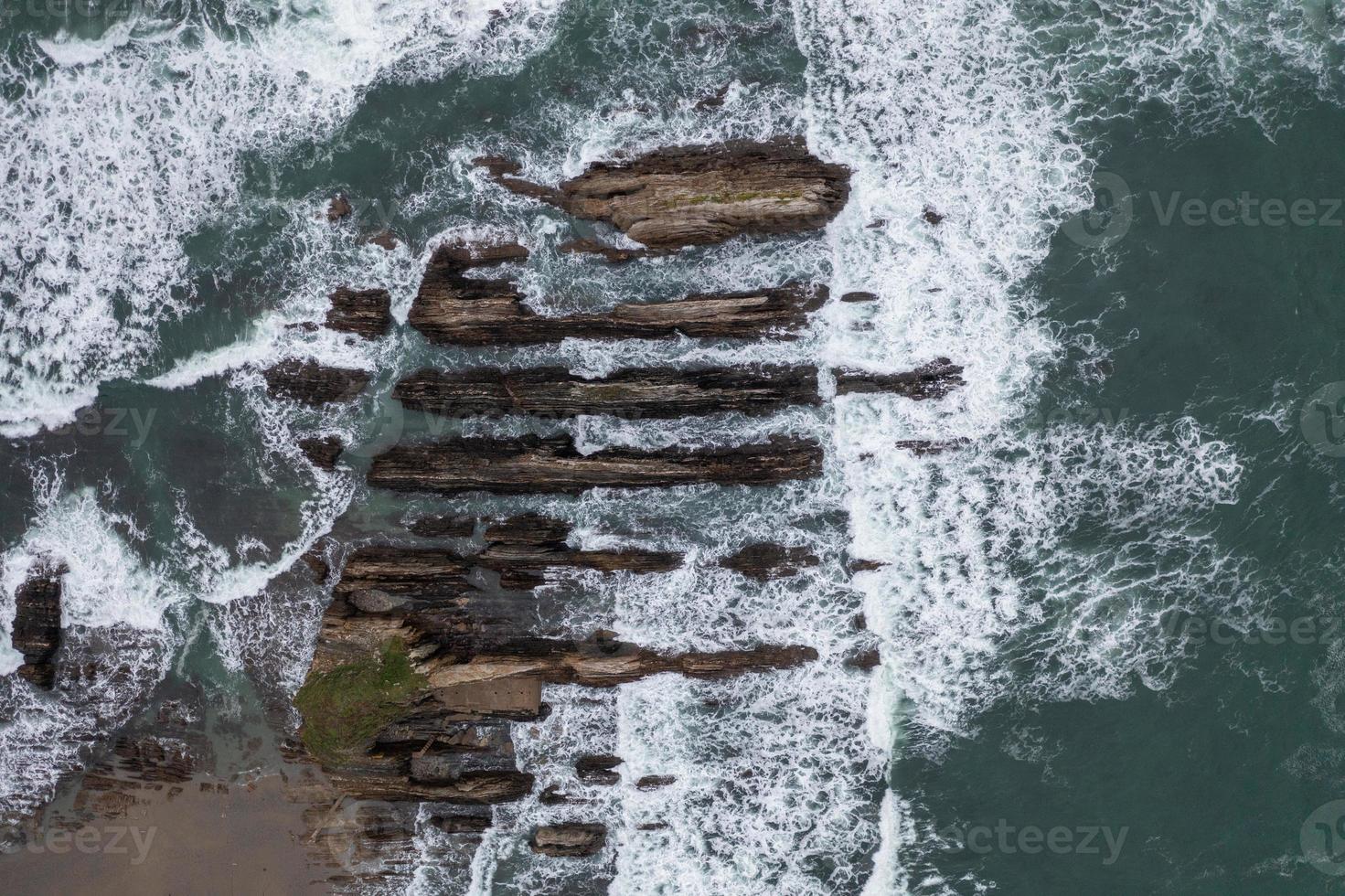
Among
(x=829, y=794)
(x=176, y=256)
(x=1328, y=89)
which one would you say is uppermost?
(x=1328, y=89)

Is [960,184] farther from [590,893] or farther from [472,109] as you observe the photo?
[590,893]

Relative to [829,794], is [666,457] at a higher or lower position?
higher

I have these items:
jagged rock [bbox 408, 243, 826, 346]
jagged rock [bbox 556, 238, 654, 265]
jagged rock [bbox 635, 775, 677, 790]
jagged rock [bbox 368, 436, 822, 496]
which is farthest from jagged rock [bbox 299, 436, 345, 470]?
jagged rock [bbox 635, 775, 677, 790]

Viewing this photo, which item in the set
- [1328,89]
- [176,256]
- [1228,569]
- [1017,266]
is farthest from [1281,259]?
[176,256]

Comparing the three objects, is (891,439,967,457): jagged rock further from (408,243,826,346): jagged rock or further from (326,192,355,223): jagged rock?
(326,192,355,223): jagged rock

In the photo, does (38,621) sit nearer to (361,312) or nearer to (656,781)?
(361,312)

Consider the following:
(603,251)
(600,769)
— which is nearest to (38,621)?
(600,769)

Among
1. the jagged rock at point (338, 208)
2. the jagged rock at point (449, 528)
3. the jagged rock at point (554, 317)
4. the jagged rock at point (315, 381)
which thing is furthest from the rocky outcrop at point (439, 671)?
the jagged rock at point (338, 208)
